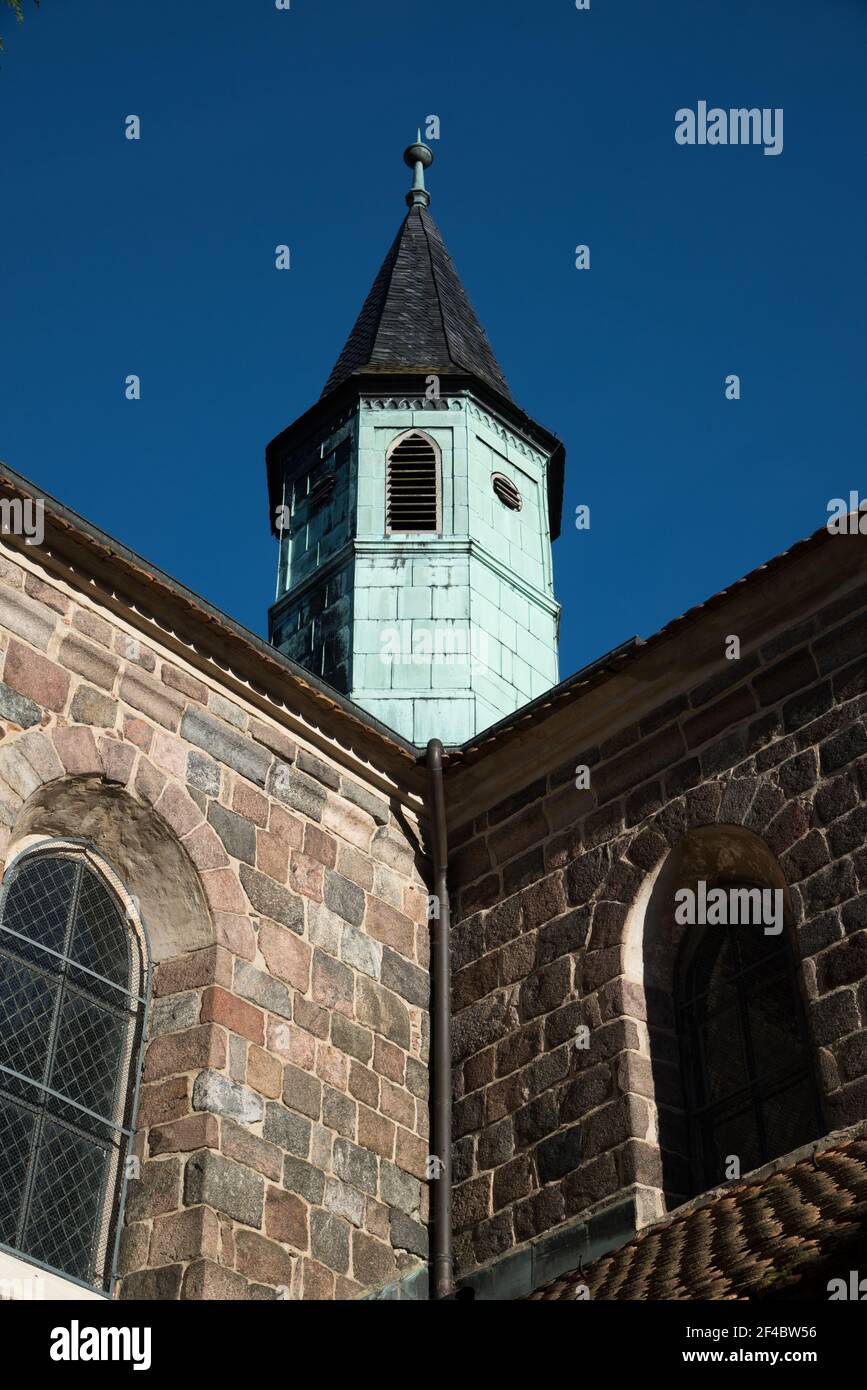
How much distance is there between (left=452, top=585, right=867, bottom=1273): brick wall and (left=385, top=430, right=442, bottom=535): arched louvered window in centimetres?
632

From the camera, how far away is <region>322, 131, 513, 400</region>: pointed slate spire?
17797 mm

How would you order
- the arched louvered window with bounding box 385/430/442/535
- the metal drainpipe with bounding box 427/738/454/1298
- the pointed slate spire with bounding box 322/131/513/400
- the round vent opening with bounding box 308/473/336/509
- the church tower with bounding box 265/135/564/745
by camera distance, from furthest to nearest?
the pointed slate spire with bounding box 322/131/513/400, the round vent opening with bounding box 308/473/336/509, the arched louvered window with bounding box 385/430/442/535, the church tower with bounding box 265/135/564/745, the metal drainpipe with bounding box 427/738/454/1298

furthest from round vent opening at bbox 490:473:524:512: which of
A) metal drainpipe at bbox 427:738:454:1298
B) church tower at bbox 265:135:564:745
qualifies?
metal drainpipe at bbox 427:738:454:1298

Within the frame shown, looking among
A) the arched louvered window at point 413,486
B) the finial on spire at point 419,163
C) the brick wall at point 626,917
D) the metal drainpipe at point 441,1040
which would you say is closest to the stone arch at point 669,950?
the brick wall at point 626,917

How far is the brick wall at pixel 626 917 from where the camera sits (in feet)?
27.2

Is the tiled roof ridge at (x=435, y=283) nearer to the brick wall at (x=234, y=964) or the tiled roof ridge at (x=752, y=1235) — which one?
the brick wall at (x=234, y=964)

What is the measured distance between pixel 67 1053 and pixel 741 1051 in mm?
3148

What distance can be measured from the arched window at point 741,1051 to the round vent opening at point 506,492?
8.24 meters

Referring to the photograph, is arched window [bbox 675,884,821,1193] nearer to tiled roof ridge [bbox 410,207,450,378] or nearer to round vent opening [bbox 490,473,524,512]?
round vent opening [bbox 490,473,524,512]

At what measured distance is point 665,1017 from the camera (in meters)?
8.96

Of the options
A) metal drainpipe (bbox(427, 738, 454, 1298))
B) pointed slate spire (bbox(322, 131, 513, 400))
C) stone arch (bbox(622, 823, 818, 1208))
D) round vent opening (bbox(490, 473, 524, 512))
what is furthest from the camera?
pointed slate spire (bbox(322, 131, 513, 400))

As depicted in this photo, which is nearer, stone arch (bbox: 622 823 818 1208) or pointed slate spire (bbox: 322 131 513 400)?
stone arch (bbox: 622 823 818 1208)

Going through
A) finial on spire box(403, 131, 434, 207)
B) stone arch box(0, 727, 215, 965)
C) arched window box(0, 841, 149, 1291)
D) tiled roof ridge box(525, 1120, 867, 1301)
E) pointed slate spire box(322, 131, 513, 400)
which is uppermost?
finial on spire box(403, 131, 434, 207)
